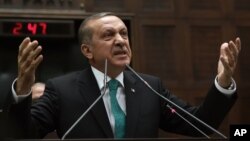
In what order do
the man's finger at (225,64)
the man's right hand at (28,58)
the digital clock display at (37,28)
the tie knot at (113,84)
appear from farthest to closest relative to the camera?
1. the digital clock display at (37,28)
2. the tie knot at (113,84)
3. the man's finger at (225,64)
4. the man's right hand at (28,58)

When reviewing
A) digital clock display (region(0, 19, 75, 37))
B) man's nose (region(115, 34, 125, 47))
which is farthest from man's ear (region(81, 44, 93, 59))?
digital clock display (region(0, 19, 75, 37))

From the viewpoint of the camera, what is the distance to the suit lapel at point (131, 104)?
7.34 feet

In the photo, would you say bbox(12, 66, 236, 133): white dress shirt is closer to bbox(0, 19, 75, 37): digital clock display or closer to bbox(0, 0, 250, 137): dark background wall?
bbox(0, 19, 75, 37): digital clock display

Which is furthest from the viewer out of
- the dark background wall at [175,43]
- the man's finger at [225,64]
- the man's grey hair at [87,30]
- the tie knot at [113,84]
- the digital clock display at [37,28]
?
the dark background wall at [175,43]

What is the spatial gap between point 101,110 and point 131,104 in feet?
0.41

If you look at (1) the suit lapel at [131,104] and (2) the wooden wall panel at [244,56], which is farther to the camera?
(2) the wooden wall panel at [244,56]

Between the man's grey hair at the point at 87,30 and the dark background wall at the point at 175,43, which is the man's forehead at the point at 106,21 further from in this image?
the dark background wall at the point at 175,43

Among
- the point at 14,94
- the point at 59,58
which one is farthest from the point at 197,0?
the point at 14,94

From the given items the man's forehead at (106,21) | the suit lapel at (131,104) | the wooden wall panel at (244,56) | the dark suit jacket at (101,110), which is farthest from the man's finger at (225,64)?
the wooden wall panel at (244,56)

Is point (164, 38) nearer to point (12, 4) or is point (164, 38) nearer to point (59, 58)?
point (59, 58)

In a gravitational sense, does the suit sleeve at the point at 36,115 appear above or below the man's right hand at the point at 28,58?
below

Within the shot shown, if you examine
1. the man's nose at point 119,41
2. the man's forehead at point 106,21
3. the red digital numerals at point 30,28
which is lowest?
the man's nose at point 119,41

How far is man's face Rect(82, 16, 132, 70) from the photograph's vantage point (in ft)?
7.75

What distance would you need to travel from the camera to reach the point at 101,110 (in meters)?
2.26
